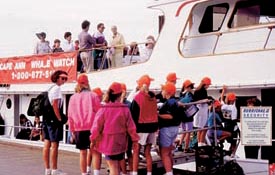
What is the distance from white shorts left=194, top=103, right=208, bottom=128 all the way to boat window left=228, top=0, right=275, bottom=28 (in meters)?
2.97

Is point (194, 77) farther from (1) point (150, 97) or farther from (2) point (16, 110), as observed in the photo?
(2) point (16, 110)

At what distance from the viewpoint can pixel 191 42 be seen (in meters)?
13.0

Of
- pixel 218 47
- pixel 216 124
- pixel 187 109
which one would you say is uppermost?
pixel 218 47

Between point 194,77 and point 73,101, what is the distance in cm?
421

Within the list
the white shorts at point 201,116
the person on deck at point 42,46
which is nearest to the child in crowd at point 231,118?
the white shorts at point 201,116

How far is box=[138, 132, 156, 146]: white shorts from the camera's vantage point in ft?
28.7

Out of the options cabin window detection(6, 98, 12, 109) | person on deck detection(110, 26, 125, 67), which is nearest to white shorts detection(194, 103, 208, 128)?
person on deck detection(110, 26, 125, 67)

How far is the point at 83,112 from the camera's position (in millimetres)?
8664

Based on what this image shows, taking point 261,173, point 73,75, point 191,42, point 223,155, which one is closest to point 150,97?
point 223,155

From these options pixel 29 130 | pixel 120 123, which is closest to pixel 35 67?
pixel 29 130

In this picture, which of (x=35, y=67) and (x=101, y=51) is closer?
(x=101, y=51)

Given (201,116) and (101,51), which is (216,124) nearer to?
(201,116)

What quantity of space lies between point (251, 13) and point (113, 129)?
20.4 ft

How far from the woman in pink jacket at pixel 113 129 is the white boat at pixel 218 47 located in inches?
164
